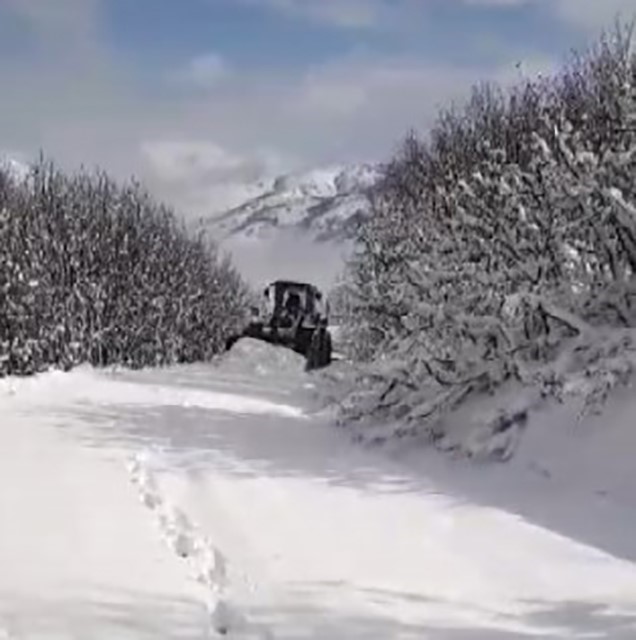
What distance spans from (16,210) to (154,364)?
20.2 ft

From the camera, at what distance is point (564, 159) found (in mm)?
12594

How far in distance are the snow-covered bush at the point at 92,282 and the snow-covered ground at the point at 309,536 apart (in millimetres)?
11923

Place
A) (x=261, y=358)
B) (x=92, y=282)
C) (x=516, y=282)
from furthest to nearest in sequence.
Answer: (x=261, y=358)
(x=92, y=282)
(x=516, y=282)

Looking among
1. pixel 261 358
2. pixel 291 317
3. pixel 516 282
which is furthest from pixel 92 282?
pixel 516 282

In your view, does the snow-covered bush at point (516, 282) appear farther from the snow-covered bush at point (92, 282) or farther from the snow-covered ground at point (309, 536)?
the snow-covered bush at point (92, 282)

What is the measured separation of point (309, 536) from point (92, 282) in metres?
22.5

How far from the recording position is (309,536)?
782 cm

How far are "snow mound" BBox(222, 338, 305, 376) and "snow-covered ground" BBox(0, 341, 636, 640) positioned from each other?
1667cm

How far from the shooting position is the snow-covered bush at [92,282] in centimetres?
2473

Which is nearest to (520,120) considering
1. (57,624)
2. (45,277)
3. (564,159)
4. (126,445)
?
(45,277)

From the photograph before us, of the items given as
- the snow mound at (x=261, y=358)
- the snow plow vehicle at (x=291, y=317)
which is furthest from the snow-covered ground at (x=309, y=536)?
the snow plow vehicle at (x=291, y=317)

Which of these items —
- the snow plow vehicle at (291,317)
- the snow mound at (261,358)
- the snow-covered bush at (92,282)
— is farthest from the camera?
the snow plow vehicle at (291,317)

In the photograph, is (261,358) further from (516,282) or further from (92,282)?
(516,282)

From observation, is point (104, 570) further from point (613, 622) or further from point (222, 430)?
point (222, 430)
